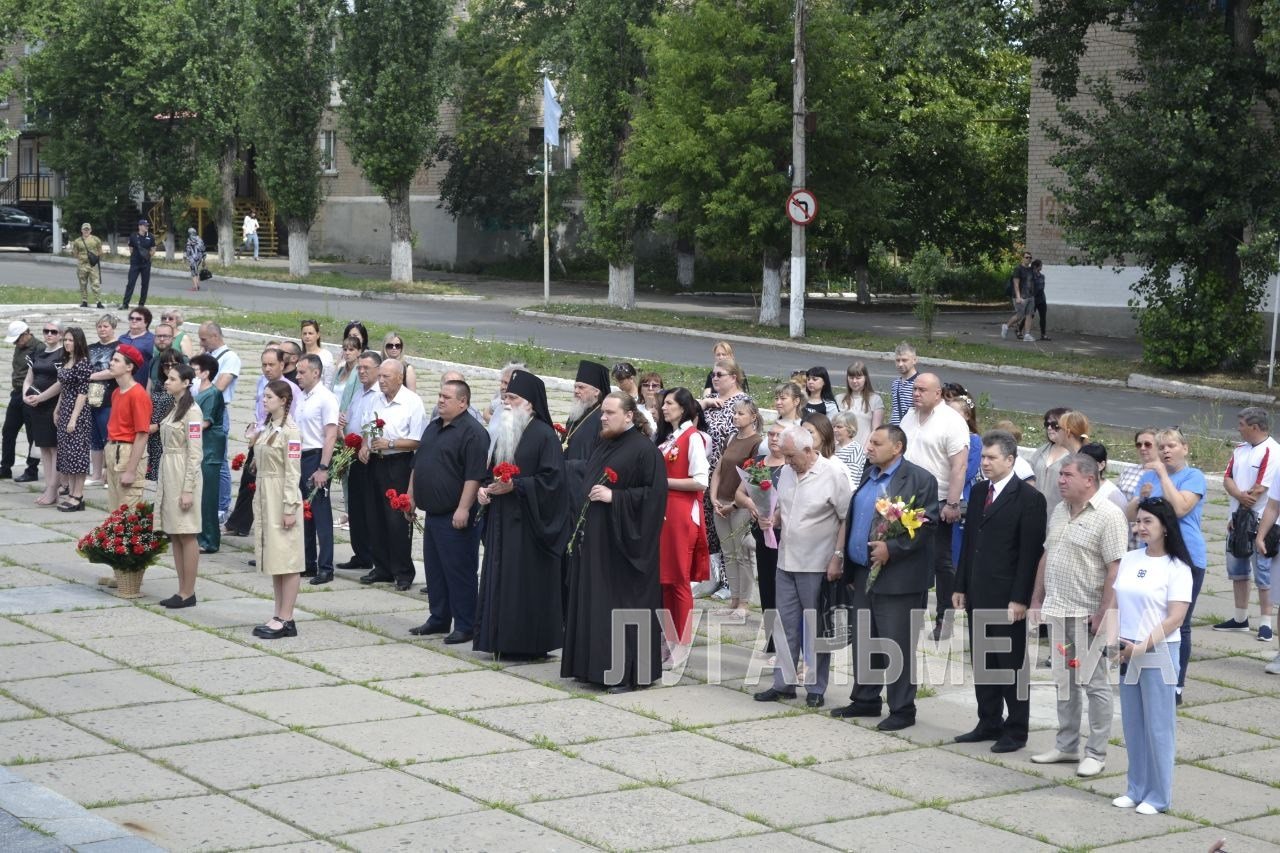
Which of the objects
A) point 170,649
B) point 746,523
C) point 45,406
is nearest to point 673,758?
point 746,523

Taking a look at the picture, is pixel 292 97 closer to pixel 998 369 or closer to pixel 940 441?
pixel 998 369

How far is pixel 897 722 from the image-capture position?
8.97 metres

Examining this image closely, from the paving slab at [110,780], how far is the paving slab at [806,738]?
2798mm

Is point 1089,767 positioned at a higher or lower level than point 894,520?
lower

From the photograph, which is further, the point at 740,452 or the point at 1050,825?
the point at 740,452

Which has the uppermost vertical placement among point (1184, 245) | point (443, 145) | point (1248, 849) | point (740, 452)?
point (443, 145)

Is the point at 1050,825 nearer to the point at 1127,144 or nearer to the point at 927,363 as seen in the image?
the point at 1127,144

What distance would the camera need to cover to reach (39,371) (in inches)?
616

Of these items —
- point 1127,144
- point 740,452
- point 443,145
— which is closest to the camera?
point 740,452

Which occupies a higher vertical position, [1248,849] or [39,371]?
[39,371]

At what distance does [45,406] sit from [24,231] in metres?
41.0

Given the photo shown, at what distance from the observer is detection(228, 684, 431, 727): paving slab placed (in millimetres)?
Result: 8852

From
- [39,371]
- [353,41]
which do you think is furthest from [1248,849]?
[353,41]

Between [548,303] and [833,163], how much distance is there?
7772 mm
